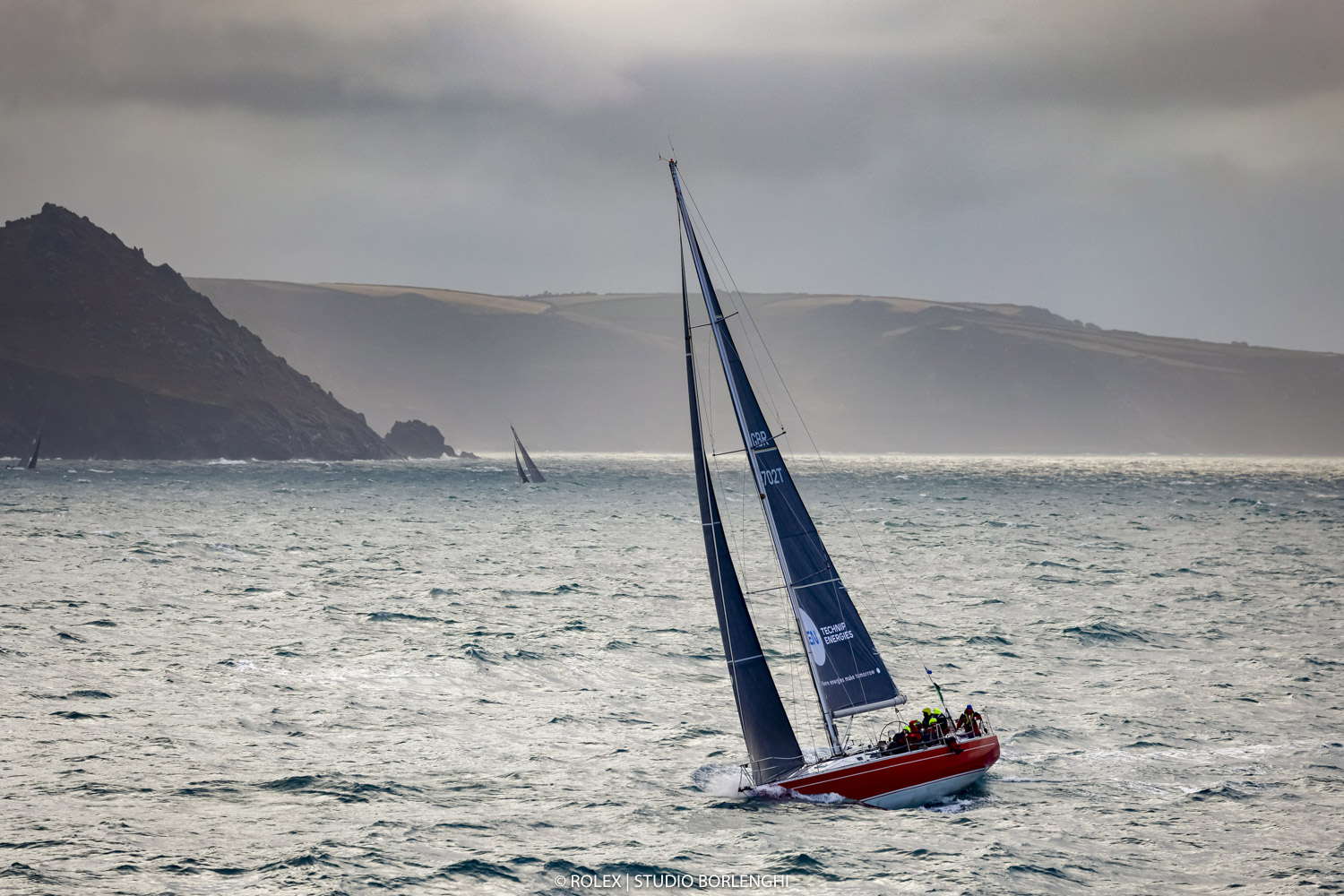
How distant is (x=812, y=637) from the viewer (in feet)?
73.1

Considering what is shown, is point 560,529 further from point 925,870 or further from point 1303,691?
point 925,870

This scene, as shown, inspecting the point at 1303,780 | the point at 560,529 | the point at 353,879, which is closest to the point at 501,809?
the point at 353,879

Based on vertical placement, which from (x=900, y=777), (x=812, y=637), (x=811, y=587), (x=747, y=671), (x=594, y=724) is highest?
(x=811, y=587)

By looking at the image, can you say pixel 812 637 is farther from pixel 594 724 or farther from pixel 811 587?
pixel 594 724

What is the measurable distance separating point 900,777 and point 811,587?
3817 millimetres

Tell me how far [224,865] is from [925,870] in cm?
1109

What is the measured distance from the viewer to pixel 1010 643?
131 ft

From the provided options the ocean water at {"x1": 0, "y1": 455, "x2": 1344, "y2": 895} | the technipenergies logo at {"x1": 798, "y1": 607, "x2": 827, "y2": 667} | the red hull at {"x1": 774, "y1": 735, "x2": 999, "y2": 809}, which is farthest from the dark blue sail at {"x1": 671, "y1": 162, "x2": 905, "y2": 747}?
the ocean water at {"x1": 0, "y1": 455, "x2": 1344, "y2": 895}

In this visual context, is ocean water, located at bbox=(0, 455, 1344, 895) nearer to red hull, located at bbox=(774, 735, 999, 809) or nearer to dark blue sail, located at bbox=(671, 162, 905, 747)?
red hull, located at bbox=(774, 735, 999, 809)

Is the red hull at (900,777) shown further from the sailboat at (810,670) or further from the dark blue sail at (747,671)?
the dark blue sail at (747,671)

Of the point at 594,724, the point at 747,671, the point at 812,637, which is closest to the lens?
the point at 747,671

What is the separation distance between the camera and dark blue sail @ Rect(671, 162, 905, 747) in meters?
21.9

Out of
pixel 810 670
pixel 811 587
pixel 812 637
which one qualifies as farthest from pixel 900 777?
pixel 811 587

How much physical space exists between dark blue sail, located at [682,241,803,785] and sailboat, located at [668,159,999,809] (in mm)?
17
